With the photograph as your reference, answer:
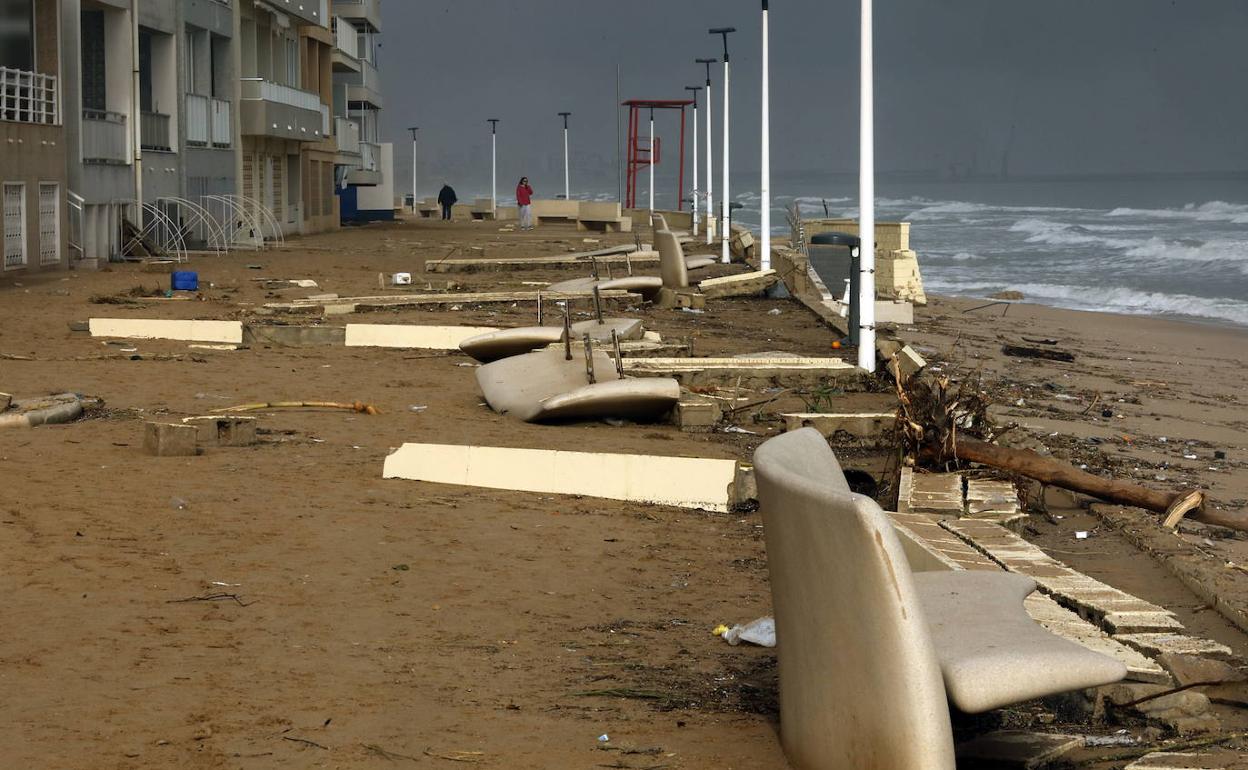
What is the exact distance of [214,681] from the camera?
561cm

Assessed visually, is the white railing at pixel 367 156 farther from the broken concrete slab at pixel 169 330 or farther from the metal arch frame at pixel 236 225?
the broken concrete slab at pixel 169 330

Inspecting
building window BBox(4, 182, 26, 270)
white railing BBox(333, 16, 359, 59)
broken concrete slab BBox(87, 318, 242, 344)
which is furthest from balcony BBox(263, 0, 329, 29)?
broken concrete slab BBox(87, 318, 242, 344)

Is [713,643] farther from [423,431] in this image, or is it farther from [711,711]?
[423,431]

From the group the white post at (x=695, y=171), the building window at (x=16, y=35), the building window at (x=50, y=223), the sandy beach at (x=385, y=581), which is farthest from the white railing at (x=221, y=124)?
the sandy beach at (x=385, y=581)

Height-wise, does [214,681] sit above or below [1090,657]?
below

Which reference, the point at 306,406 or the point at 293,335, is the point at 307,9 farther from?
the point at 306,406

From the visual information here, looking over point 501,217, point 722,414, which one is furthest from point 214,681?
point 501,217

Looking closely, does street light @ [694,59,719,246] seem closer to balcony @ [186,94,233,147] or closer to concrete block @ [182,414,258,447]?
balcony @ [186,94,233,147]

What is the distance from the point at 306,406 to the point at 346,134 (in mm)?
49089

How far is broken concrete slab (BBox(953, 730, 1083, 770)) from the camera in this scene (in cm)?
474

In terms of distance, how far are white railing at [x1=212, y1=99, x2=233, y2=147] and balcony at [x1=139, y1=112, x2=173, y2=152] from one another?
3.86 meters

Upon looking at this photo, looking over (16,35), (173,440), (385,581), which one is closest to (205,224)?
(16,35)

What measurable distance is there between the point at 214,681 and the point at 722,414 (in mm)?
7574

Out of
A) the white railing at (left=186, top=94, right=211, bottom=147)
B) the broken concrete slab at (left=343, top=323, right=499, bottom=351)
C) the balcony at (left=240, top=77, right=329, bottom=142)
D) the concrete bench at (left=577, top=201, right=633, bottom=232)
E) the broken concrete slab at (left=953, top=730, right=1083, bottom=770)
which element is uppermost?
the balcony at (left=240, top=77, right=329, bottom=142)
